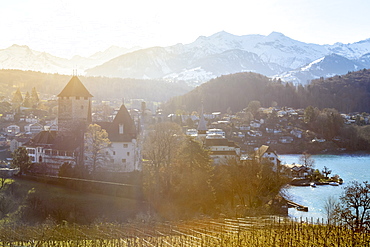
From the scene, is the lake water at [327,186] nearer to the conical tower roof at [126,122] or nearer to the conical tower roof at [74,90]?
the conical tower roof at [126,122]

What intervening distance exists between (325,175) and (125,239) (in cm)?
3528

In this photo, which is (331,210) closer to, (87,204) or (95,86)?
(87,204)

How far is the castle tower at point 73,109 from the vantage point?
104ft

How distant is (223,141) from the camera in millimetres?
40250

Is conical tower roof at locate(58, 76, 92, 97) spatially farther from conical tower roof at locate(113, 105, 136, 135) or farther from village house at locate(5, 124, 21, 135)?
village house at locate(5, 124, 21, 135)

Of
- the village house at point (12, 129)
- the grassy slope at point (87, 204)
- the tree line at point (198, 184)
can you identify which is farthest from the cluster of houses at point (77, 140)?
the village house at point (12, 129)

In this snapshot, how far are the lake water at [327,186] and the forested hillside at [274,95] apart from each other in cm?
5406

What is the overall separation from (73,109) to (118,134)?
14.1 feet

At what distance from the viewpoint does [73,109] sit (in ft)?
104

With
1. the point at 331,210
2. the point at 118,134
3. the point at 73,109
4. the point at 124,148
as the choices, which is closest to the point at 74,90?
the point at 73,109

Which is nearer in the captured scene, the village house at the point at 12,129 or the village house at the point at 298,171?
the village house at the point at 298,171

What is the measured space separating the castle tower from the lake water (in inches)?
640

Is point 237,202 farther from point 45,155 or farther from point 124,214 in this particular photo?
point 45,155

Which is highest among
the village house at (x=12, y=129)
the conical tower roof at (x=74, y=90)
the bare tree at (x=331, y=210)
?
the conical tower roof at (x=74, y=90)
